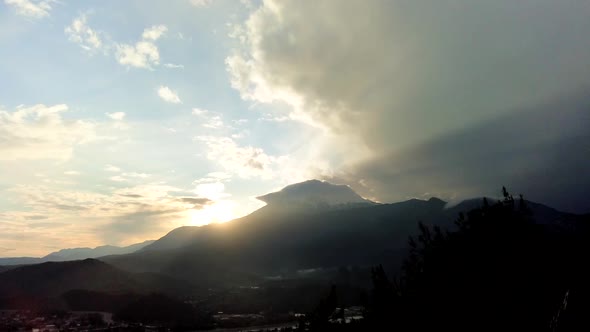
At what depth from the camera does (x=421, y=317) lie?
95188 mm

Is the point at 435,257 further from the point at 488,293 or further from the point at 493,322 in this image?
the point at 493,322

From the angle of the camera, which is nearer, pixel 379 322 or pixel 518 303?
pixel 518 303

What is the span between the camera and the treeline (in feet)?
254

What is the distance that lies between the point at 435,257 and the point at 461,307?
3936 cm

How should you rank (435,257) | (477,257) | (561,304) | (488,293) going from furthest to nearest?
(435,257) → (477,257) → (488,293) → (561,304)

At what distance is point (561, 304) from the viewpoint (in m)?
72.9

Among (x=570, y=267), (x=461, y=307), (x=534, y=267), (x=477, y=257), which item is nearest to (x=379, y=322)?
(x=461, y=307)

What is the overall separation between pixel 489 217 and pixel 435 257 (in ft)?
71.5

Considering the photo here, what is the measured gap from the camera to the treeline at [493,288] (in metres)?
77.4

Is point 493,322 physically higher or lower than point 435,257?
lower

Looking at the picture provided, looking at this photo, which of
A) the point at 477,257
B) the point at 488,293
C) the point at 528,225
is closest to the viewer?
the point at 488,293

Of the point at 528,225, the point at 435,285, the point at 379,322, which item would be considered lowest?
the point at 379,322

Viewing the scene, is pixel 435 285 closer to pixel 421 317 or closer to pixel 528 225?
pixel 421 317

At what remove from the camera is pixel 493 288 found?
295 ft
